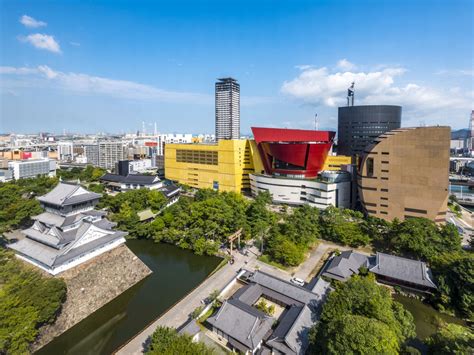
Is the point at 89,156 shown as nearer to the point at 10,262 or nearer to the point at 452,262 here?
the point at 10,262

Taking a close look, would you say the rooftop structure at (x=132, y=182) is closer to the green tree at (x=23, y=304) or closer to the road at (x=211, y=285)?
the road at (x=211, y=285)

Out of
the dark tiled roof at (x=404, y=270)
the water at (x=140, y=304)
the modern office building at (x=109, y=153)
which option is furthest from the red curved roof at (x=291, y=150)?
the modern office building at (x=109, y=153)

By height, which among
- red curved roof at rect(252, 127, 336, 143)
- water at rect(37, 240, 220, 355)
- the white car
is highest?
red curved roof at rect(252, 127, 336, 143)

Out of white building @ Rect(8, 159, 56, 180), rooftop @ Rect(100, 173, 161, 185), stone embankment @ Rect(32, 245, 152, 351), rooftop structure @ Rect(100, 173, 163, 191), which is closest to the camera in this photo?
stone embankment @ Rect(32, 245, 152, 351)

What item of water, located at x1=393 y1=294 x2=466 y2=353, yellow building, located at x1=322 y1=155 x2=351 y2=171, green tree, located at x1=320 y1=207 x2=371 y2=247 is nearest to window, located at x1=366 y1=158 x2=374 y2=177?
green tree, located at x1=320 y1=207 x2=371 y2=247

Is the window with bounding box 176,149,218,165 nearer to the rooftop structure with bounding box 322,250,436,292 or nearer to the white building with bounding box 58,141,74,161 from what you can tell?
the rooftop structure with bounding box 322,250,436,292

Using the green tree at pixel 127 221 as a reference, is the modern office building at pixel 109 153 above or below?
above

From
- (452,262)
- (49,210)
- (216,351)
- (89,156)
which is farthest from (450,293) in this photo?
(89,156)

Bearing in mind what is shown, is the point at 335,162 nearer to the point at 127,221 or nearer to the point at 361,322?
the point at 127,221
